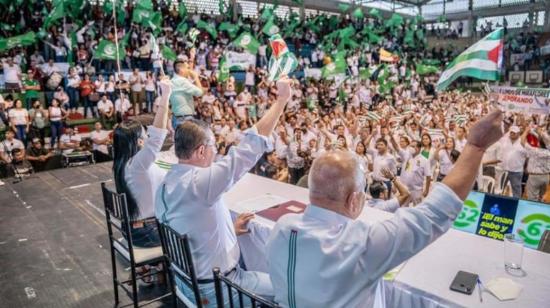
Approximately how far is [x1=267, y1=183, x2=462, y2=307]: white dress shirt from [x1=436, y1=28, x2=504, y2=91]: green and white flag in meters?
1.32

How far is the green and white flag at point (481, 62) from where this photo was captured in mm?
2361

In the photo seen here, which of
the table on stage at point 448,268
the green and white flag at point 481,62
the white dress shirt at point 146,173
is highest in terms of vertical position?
the green and white flag at point 481,62

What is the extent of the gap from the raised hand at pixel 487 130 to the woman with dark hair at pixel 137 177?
2.42m

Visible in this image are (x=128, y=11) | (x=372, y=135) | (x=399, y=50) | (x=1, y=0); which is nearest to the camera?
(x=372, y=135)

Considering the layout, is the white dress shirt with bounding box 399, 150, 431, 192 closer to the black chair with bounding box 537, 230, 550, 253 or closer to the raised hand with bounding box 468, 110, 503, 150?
the black chair with bounding box 537, 230, 550, 253

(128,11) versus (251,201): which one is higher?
(128,11)

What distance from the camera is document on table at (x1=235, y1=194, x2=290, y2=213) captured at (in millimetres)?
2977

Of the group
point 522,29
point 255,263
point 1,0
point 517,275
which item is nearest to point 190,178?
point 255,263

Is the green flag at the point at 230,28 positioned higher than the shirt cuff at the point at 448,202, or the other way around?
the green flag at the point at 230,28

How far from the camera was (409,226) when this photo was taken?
1.24m

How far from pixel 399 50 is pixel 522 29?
1055 cm

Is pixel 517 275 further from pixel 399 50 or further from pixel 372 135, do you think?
pixel 399 50

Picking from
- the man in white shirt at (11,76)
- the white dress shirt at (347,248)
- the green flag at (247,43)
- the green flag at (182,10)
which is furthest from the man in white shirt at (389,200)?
the green flag at (182,10)

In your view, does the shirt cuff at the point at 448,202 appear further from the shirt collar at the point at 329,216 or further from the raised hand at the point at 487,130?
the shirt collar at the point at 329,216
